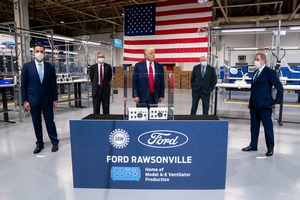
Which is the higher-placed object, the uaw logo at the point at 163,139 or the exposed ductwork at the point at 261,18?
the exposed ductwork at the point at 261,18

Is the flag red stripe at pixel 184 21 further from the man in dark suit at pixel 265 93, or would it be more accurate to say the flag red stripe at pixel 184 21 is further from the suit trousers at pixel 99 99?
the man in dark suit at pixel 265 93

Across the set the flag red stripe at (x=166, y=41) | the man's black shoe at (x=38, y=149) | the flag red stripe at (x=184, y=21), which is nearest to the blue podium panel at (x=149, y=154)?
the man's black shoe at (x=38, y=149)

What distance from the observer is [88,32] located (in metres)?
19.6

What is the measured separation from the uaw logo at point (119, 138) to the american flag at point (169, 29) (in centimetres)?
560

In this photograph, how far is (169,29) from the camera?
775cm

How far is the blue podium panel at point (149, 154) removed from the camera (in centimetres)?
223

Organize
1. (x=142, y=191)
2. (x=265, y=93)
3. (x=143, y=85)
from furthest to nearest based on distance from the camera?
1. (x=265, y=93)
2. (x=143, y=85)
3. (x=142, y=191)

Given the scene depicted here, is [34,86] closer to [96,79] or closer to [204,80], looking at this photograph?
[96,79]

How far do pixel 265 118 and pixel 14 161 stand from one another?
365 cm

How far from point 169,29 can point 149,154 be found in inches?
246

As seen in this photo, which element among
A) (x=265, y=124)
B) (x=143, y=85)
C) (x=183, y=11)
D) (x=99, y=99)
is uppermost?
(x=183, y=11)

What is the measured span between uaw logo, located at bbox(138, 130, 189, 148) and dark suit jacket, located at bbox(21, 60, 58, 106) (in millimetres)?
1884

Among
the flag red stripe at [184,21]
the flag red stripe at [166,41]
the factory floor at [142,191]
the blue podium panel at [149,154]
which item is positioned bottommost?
the factory floor at [142,191]

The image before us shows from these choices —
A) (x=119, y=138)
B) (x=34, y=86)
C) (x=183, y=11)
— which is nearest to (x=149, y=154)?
(x=119, y=138)
